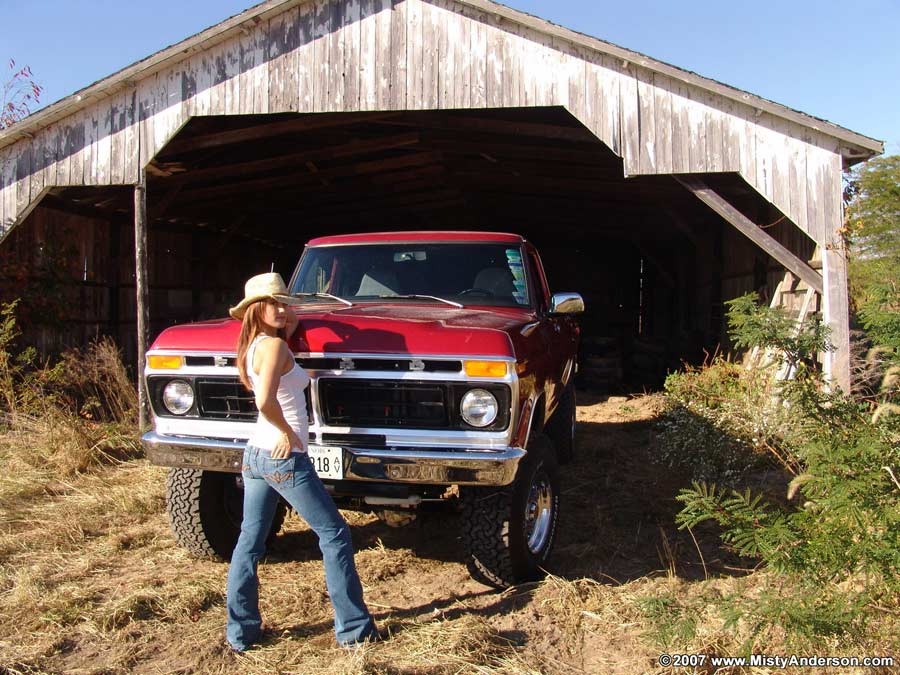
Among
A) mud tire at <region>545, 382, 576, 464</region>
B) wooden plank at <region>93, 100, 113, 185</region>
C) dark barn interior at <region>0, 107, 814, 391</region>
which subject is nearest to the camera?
mud tire at <region>545, 382, 576, 464</region>

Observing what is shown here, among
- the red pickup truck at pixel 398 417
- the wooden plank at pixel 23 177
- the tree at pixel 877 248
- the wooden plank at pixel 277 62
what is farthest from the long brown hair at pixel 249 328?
the wooden plank at pixel 23 177

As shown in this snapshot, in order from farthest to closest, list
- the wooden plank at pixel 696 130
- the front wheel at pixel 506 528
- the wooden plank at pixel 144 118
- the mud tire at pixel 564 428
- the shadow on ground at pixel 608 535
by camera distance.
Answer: the wooden plank at pixel 144 118 → the wooden plank at pixel 696 130 → the mud tire at pixel 564 428 → the shadow on ground at pixel 608 535 → the front wheel at pixel 506 528

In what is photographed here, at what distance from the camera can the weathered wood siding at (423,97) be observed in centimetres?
745

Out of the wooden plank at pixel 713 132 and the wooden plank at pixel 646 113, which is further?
the wooden plank at pixel 646 113

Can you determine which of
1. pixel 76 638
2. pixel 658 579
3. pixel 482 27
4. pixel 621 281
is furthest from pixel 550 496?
pixel 621 281

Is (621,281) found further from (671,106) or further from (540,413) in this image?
(540,413)

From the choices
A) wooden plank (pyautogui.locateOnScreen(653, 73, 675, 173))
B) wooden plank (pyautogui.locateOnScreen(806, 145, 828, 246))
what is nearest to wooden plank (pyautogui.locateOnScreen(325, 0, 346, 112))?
wooden plank (pyautogui.locateOnScreen(653, 73, 675, 173))

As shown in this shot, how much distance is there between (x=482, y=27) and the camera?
776 cm

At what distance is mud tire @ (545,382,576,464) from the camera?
6.62m

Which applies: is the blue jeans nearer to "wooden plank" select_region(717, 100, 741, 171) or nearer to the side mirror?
the side mirror

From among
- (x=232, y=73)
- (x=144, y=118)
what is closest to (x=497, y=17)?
(x=232, y=73)

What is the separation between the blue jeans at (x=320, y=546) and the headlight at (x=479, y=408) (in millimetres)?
810

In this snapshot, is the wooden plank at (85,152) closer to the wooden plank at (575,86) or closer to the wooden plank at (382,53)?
the wooden plank at (382,53)

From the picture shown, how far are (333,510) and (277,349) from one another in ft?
2.68
